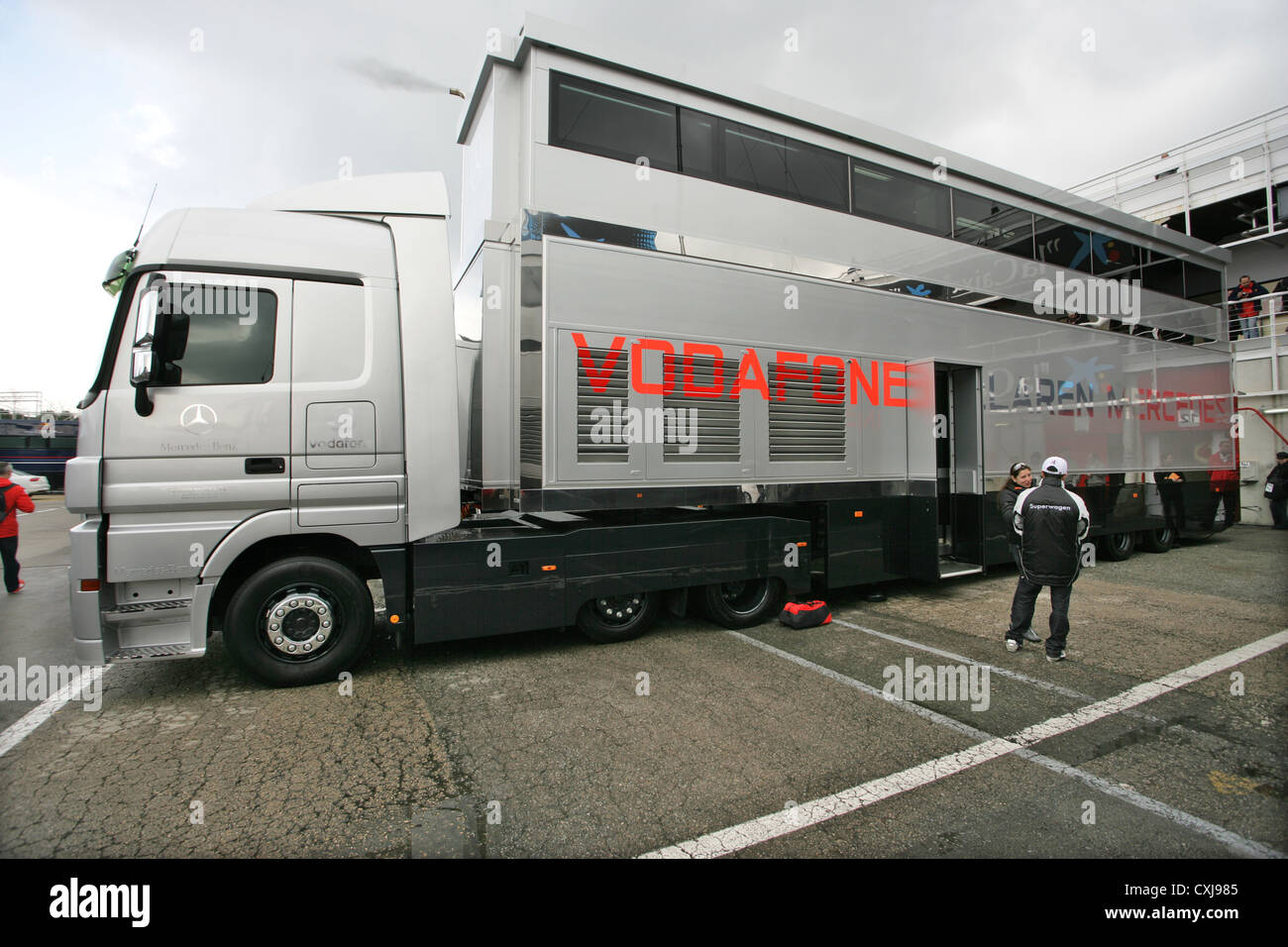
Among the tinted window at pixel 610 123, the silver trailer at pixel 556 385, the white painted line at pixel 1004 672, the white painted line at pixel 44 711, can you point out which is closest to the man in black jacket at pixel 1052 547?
the white painted line at pixel 1004 672

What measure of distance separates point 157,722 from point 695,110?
20.5 feet

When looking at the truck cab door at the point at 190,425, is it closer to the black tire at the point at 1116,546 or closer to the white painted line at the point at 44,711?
the white painted line at the point at 44,711

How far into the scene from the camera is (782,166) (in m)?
6.27

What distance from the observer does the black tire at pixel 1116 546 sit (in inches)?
388

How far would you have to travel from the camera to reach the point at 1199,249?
36.7ft

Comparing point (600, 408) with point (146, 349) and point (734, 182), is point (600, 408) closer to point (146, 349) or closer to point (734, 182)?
point (734, 182)

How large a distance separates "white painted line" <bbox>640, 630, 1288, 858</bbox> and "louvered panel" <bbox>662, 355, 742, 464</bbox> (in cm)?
294

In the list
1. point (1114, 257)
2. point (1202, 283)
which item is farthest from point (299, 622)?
point (1202, 283)

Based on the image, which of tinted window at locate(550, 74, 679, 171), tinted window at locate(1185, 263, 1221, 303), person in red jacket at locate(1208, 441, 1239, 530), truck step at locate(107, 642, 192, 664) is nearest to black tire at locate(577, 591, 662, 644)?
truck step at locate(107, 642, 192, 664)

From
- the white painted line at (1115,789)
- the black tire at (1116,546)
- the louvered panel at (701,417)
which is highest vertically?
the louvered panel at (701,417)

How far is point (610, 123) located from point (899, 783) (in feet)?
17.3

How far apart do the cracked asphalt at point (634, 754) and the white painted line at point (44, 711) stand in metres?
0.08

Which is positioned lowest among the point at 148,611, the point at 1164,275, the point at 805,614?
the point at 805,614
